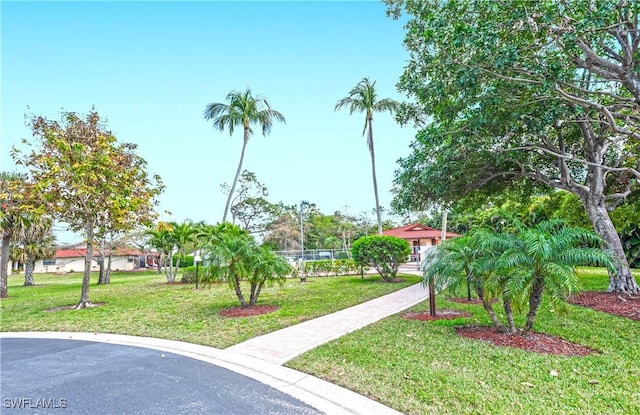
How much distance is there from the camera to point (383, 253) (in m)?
14.7

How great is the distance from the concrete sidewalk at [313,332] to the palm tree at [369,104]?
13.9 metres

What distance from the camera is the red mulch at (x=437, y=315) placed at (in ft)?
24.1

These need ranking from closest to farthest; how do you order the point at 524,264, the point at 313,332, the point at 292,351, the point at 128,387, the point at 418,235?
the point at 128,387 → the point at 524,264 → the point at 292,351 → the point at 313,332 → the point at 418,235

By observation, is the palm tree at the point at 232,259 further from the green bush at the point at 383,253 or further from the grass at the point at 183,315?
the green bush at the point at 383,253

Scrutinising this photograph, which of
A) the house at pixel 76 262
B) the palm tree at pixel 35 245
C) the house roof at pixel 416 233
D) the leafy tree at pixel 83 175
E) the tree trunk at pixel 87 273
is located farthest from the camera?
the house at pixel 76 262

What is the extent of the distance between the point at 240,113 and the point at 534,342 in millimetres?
21028

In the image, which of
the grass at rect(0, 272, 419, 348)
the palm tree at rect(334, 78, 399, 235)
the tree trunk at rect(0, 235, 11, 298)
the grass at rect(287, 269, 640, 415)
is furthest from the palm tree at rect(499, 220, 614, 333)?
the tree trunk at rect(0, 235, 11, 298)

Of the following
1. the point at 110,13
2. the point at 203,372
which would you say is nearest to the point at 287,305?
the point at 203,372

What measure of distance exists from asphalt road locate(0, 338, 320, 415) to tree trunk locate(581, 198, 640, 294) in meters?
9.95

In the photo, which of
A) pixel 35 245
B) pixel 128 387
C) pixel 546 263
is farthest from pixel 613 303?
pixel 35 245

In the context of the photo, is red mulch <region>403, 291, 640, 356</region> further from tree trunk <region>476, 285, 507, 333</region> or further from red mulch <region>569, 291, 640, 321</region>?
tree trunk <region>476, 285, 507, 333</region>

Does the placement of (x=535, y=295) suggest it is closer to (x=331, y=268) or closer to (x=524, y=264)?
(x=524, y=264)

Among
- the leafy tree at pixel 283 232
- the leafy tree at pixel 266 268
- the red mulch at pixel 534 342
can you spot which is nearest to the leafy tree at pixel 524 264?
the red mulch at pixel 534 342

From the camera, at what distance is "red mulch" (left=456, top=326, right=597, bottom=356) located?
195 inches
